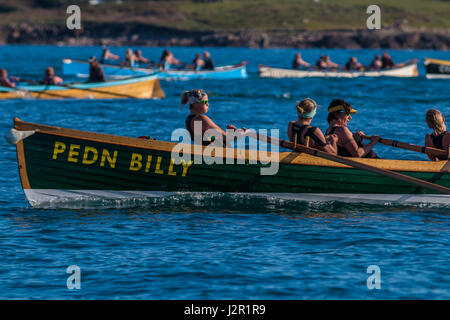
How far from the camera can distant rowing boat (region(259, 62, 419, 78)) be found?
4847 centimetres

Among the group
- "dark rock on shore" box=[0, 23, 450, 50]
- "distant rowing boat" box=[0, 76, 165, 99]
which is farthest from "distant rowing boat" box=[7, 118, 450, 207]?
"dark rock on shore" box=[0, 23, 450, 50]

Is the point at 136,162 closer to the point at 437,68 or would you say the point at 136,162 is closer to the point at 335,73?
the point at 335,73

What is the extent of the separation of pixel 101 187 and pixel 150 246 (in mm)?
2701

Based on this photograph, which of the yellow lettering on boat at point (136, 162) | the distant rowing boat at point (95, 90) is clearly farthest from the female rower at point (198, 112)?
the distant rowing boat at point (95, 90)

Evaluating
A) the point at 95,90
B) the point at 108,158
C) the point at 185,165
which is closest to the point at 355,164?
the point at 185,165

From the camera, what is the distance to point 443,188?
1351 centimetres

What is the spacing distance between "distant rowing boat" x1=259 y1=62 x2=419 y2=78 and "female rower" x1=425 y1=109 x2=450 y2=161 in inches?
1361

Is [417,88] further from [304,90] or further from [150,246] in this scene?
[150,246]

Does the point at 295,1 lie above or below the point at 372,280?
above

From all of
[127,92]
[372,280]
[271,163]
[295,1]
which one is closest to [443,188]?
[271,163]

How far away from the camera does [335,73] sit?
4866 cm

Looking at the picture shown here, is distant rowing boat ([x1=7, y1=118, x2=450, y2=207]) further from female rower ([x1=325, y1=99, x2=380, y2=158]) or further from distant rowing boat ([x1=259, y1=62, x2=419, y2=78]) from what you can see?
distant rowing boat ([x1=259, y1=62, x2=419, y2=78])

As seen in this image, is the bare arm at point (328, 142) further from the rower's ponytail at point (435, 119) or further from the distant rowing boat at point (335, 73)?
the distant rowing boat at point (335, 73)

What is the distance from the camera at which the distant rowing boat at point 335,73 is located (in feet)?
159
